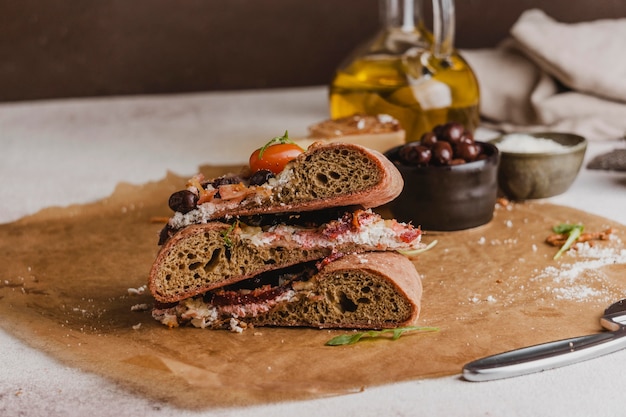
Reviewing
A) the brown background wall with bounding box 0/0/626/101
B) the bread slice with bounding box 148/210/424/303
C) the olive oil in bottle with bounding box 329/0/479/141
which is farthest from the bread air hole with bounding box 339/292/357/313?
the brown background wall with bounding box 0/0/626/101

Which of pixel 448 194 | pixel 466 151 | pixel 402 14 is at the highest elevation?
pixel 402 14

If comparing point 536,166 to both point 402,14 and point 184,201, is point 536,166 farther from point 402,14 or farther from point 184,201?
point 184,201

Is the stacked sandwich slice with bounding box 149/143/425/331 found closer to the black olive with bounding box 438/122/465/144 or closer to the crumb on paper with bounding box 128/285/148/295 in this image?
the crumb on paper with bounding box 128/285/148/295

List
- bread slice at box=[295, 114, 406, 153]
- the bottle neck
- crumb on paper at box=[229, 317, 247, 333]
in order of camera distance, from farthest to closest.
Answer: the bottle neck → bread slice at box=[295, 114, 406, 153] → crumb on paper at box=[229, 317, 247, 333]

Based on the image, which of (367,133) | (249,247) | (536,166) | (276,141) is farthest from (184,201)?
(536,166)

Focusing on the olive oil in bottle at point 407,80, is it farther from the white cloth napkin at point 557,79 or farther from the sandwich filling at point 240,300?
the sandwich filling at point 240,300

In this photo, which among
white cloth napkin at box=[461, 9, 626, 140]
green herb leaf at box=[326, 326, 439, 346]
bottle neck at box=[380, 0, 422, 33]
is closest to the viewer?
green herb leaf at box=[326, 326, 439, 346]
